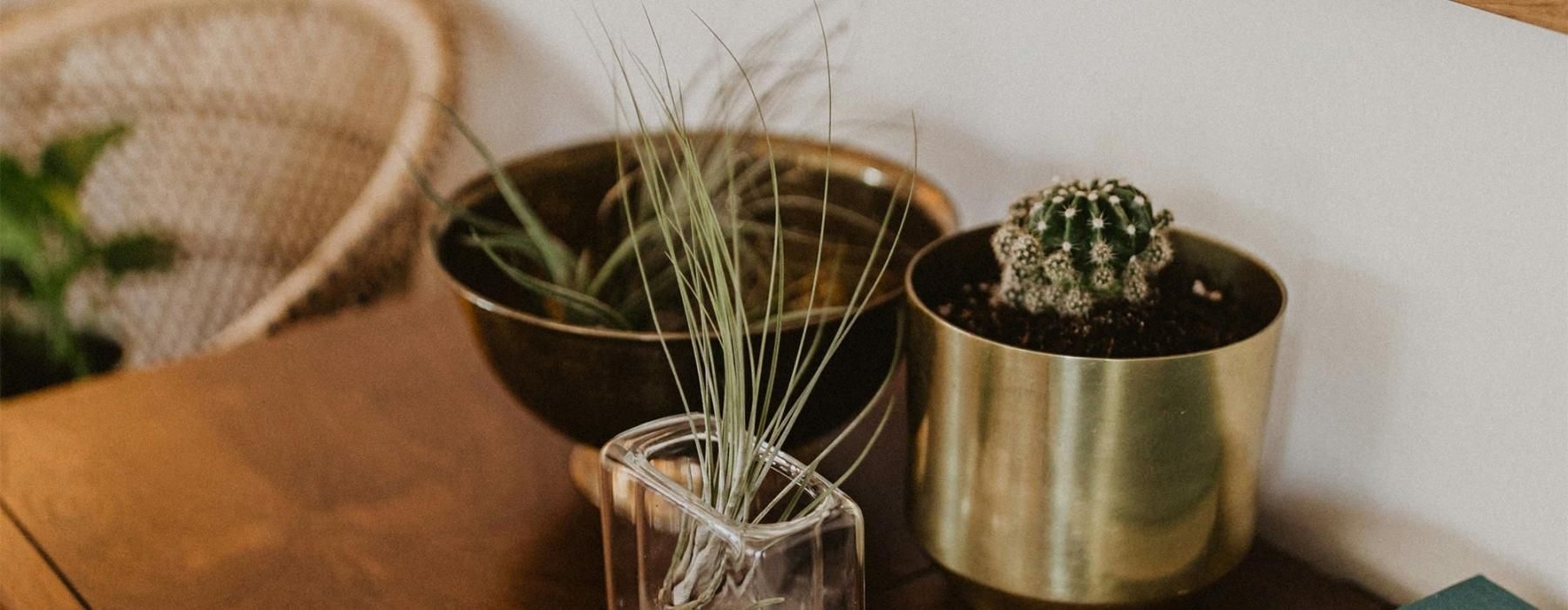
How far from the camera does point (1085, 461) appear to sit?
1.90 feet

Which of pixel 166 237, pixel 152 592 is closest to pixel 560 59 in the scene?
pixel 166 237

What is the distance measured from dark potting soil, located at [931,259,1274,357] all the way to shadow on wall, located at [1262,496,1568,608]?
0.49 ft

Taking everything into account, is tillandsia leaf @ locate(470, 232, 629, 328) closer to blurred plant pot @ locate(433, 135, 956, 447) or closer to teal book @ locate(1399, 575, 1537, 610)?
blurred plant pot @ locate(433, 135, 956, 447)

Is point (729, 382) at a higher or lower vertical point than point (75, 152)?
higher

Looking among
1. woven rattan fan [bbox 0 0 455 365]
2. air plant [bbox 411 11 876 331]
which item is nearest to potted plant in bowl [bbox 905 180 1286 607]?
air plant [bbox 411 11 876 331]

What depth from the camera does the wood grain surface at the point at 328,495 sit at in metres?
0.72

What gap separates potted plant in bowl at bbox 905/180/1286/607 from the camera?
57 cm

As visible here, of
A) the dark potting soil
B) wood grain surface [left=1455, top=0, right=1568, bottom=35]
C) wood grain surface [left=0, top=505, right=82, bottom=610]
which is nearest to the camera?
wood grain surface [left=1455, top=0, right=1568, bottom=35]

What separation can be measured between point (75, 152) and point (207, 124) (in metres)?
0.19

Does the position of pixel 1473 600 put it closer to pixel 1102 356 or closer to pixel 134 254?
pixel 1102 356

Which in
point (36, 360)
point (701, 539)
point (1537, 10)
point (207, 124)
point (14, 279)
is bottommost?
point (36, 360)

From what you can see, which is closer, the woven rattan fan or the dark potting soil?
the dark potting soil

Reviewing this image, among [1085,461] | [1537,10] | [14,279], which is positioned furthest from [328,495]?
[14,279]

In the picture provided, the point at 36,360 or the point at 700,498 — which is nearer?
the point at 700,498
